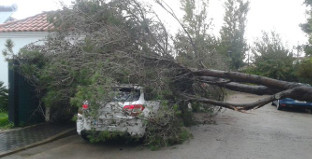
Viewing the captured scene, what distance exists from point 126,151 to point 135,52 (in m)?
2.59

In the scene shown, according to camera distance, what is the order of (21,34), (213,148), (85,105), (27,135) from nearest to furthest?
1. (85,105)
2. (213,148)
3. (27,135)
4. (21,34)

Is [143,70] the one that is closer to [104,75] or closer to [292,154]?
[104,75]

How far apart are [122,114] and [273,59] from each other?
997 inches

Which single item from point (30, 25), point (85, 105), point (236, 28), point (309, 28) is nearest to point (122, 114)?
point (85, 105)

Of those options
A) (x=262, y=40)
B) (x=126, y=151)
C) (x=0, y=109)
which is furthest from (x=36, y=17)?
(x=262, y=40)

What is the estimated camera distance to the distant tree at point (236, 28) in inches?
1371

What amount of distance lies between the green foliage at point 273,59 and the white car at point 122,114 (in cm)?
2344

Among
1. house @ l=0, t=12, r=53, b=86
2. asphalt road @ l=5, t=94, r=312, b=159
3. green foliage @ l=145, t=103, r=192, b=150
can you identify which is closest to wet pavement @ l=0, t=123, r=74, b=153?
asphalt road @ l=5, t=94, r=312, b=159

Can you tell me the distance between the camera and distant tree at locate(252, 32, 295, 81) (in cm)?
2817

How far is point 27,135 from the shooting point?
28.3 feet

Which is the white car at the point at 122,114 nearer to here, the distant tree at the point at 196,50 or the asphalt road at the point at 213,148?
the asphalt road at the point at 213,148

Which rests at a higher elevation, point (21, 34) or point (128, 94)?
point (21, 34)

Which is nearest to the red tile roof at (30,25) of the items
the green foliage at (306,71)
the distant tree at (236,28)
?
the green foliage at (306,71)

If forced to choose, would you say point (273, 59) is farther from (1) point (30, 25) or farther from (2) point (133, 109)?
(2) point (133, 109)
